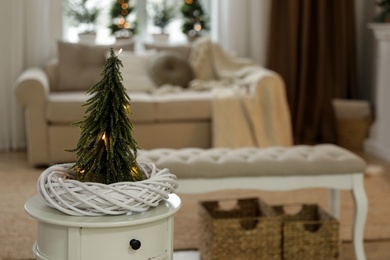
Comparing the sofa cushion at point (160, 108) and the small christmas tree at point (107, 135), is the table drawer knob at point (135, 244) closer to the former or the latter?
the small christmas tree at point (107, 135)

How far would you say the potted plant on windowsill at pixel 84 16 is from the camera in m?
6.44

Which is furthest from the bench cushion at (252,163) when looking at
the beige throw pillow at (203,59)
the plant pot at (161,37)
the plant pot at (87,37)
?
the plant pot at (161,37)

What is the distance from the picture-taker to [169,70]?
6.06 m

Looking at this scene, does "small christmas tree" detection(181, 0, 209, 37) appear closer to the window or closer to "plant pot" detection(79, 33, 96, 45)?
the window

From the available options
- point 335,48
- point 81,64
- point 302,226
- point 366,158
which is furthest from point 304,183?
point 335,48

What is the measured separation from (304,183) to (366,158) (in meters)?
2.66

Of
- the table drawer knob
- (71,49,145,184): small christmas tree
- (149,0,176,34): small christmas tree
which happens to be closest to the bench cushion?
(71,49,145,184): small christmas tree

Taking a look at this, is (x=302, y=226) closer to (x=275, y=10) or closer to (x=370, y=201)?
(x=370, y=201)

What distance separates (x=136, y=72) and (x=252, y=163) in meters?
2.83

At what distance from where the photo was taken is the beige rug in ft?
12.5

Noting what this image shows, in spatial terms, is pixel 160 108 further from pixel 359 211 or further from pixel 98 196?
pixel 98 196

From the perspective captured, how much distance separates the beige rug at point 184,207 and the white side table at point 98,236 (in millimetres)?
1507

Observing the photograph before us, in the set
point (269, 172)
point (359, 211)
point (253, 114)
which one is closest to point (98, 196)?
point (269, 172)

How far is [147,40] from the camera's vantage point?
22.7 ft
